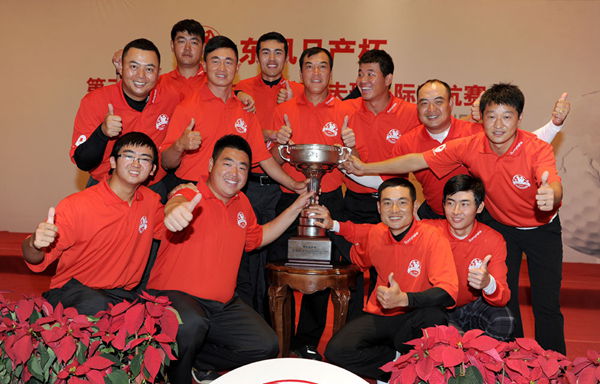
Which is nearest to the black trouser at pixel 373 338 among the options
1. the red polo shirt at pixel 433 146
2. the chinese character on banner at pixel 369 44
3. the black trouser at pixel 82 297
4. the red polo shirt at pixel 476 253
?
the red polo shirt at pixel 476 253

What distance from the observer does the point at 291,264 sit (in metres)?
3.13

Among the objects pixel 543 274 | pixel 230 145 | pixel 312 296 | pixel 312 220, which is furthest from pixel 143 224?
pixel 543 274

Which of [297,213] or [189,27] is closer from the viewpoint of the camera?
[297,213]

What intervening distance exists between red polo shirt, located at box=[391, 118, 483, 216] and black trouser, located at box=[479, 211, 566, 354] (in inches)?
17.8

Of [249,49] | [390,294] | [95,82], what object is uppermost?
[249,49]

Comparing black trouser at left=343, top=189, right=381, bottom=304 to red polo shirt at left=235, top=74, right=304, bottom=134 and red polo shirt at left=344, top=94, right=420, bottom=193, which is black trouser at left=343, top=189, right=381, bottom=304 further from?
red polo shirt at left=235, top=74, right=304, bottom=134

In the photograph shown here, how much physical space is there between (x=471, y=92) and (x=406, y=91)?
2.21 ft

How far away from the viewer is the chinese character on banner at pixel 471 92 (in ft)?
18.7

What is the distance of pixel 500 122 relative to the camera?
2.87m

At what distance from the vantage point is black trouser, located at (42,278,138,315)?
8.30 ft

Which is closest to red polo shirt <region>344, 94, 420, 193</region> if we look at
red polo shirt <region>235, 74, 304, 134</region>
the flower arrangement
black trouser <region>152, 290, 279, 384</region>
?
red polo shirt <region>235, 74, 304, 134</region>

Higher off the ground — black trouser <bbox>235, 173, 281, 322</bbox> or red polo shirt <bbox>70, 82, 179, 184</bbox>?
red polo shirt <bbox>70, 82, 179, 184</bbox>

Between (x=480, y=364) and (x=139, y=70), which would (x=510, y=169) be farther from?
(x=139, y=70)

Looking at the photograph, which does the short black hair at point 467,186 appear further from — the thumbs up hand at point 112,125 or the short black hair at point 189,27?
the short black hair at point 189,27
